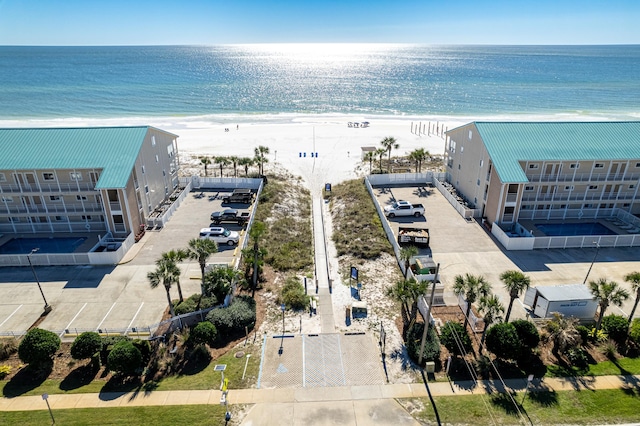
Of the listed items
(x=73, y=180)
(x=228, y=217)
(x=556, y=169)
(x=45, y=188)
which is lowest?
(x=228, y=217)

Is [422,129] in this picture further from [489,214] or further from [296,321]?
[296,321]

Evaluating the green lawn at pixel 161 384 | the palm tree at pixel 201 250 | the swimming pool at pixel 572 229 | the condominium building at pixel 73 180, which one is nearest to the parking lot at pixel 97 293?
the green lawn at pixel 161 384

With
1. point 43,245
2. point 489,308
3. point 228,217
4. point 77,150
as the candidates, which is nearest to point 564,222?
point 489,308

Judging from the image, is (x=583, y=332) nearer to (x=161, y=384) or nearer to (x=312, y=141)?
(x=161, y=384)

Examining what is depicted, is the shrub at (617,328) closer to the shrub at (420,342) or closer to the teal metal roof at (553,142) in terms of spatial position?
the shrub at (420,342)

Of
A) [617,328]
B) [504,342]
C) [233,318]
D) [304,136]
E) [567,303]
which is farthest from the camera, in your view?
[304,136]

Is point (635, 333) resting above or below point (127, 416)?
above

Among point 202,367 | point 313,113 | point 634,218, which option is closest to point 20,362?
point 202,367

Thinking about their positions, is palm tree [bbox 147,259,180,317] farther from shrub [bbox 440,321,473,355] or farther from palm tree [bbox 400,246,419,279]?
shrub [bbox 440,321,473,355]
